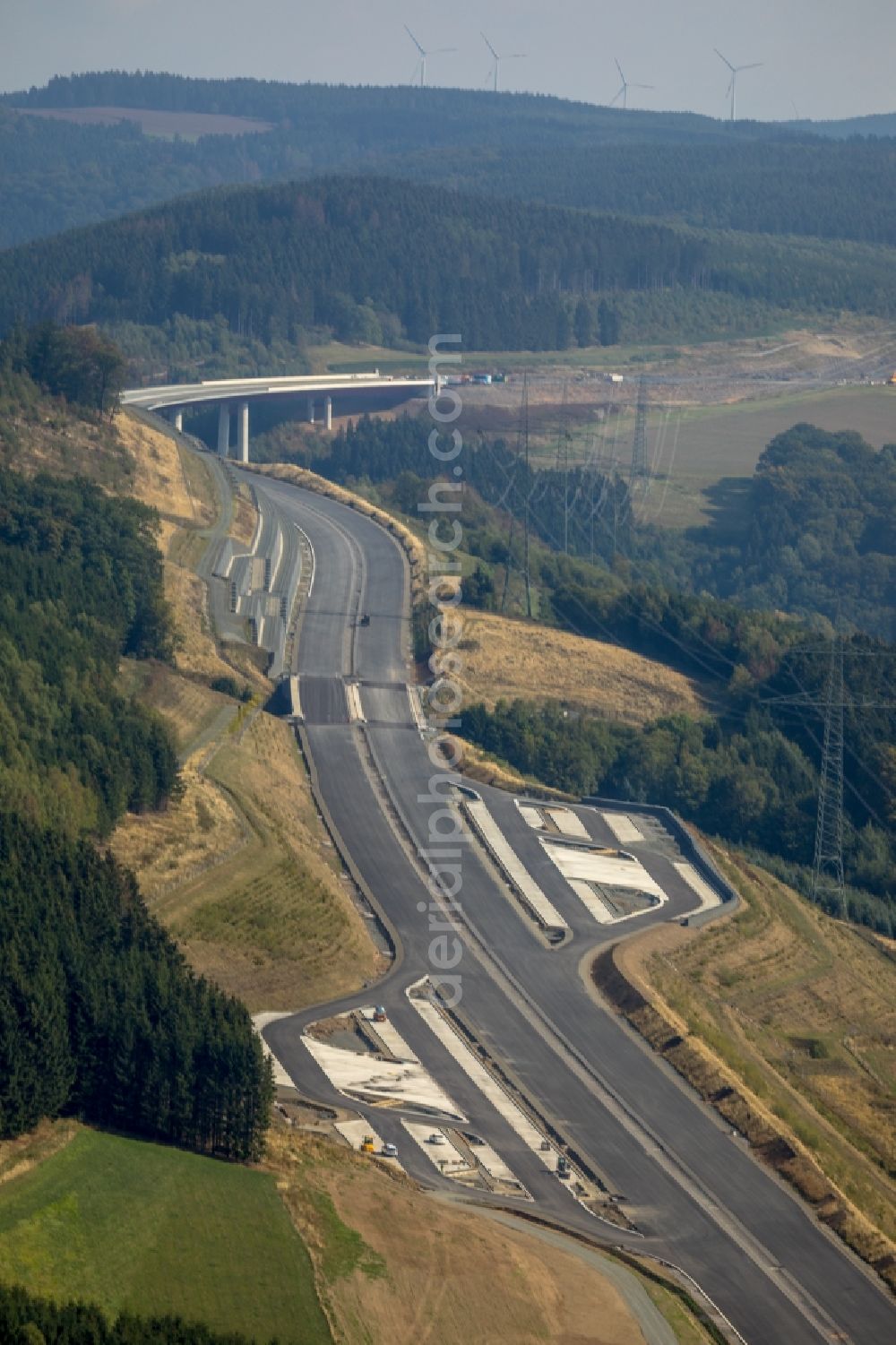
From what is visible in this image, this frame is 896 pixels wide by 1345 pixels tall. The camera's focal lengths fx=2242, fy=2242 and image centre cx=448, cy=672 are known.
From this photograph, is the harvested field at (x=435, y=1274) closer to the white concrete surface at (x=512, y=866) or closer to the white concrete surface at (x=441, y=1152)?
the white concrete surface at (x=441, y=1152)

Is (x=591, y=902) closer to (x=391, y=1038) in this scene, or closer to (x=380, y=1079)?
(x=391, y=1038)

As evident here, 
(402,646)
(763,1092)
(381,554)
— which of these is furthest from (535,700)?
(763,1092)

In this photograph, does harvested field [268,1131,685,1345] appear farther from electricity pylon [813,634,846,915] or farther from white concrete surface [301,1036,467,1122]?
electricity pylon [813,634,846,915]

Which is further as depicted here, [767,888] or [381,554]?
[381,554]

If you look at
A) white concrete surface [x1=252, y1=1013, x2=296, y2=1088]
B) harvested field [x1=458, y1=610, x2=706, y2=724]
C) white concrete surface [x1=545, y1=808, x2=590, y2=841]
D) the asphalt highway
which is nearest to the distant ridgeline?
white concrete surface [x1=252, y1=1013, x2=296, y2=1088]

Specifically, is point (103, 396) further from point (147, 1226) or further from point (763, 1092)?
point (147, 1226)

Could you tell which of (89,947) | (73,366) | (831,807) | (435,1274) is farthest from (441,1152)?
(73,366)
